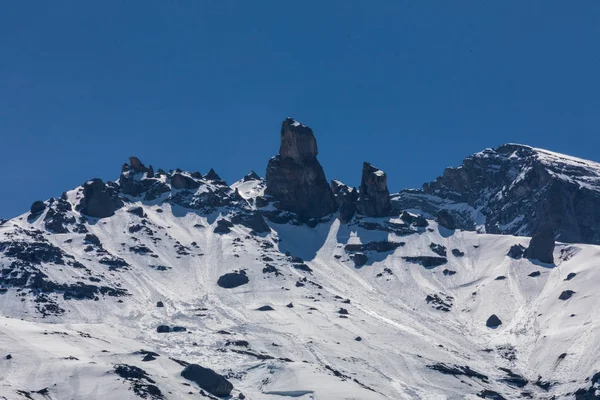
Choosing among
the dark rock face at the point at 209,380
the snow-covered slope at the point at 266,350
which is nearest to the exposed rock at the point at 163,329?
the snow-covered slope at the point at 266,350

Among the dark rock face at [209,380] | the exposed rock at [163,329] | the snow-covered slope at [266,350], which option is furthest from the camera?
the exposed rock at [163,329]

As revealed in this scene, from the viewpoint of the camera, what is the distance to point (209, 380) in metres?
138

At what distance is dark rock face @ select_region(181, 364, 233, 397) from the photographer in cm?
13700

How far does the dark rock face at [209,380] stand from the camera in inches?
5394

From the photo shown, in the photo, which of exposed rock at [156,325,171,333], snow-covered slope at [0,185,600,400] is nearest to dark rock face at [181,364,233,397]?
snow-covered slope at [0,185,600,400]

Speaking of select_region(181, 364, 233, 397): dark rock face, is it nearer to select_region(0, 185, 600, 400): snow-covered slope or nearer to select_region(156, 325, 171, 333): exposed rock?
select_region(0, 185, 600, 400): snow-covered slope

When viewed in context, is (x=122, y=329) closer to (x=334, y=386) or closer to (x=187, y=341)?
(x=187, y=341)

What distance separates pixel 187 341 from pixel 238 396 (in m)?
33.3

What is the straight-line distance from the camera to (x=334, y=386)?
142000mm

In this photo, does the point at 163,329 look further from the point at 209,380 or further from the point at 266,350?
the point at 209,380

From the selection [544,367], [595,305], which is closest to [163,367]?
[544,367]

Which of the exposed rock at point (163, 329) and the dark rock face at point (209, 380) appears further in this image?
the exposed rock at point (163, 329)

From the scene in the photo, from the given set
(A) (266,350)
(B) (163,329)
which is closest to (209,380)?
(A) (266,350)

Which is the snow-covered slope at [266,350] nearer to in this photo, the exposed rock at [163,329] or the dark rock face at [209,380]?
the dark rock face at [209,380]
